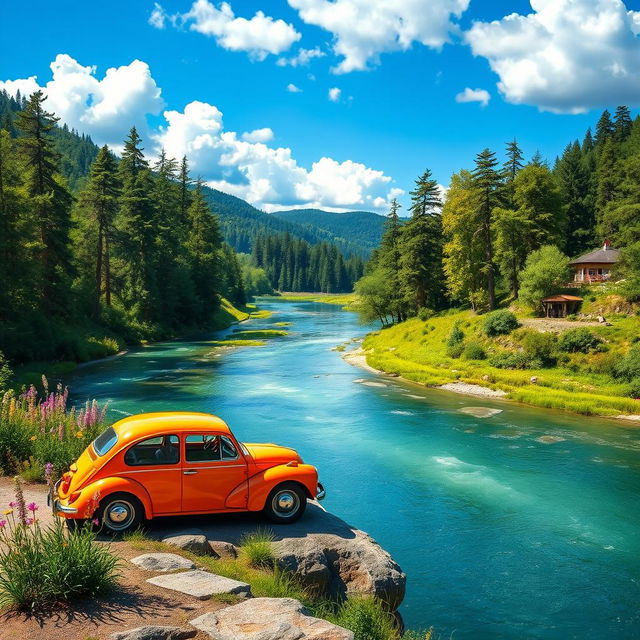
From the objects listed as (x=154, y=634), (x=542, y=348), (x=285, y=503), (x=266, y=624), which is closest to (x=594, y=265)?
(x=542, y=348)

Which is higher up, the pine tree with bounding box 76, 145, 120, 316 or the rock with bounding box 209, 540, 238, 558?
the pine tree with bounding box 76, 145, 120, 316

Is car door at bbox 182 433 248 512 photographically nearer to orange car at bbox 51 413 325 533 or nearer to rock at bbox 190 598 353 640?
orange car at bbox 51 413 325 533

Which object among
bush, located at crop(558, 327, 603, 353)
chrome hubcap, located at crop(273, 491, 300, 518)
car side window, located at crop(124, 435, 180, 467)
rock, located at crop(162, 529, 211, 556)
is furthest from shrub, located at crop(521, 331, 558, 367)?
rock, located at crop(162, 529, 211, 556)

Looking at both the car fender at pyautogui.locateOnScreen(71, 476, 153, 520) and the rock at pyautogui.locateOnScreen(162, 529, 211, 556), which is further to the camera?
the car fender at pyautogui.locateOnScreen(71, 476, 153, 520)

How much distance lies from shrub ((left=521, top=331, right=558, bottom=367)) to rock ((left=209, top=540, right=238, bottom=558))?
36.3m

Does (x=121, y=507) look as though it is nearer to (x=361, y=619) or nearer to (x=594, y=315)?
(x=361, y=619)

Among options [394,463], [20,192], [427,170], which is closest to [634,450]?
[394,463]

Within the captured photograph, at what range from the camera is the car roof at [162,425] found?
1047 cm

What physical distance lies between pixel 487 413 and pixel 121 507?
26299 mm

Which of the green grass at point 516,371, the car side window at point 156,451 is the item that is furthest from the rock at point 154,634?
the green grass at point 516,371

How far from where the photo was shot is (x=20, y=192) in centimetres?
3791

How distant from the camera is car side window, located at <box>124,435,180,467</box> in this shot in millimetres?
10320

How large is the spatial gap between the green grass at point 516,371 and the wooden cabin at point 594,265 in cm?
1261

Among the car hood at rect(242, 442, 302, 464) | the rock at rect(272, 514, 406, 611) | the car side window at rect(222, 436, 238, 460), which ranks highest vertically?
the car side window at rect(222, 436, 238, 460)
